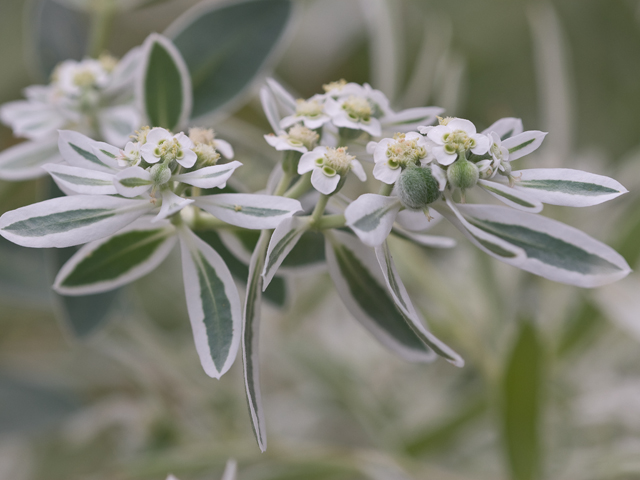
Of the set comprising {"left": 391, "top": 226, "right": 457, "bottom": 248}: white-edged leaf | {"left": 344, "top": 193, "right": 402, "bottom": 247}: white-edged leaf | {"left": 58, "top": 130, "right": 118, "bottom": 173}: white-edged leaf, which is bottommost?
{"left": 391, "top": 226, "right": 457, "bottom": 248}: white-edged leaf

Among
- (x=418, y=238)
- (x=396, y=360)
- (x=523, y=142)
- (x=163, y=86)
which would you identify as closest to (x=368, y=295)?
(x=418, y=238)

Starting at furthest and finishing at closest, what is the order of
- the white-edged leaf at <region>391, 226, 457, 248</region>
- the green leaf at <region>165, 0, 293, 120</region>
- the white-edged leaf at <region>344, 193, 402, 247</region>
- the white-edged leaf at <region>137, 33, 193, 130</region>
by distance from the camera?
1. the green leaf at <region>165, 0, 293, 120</region>
2. the white-edged leaf at <region>137, 33, 193, 130</region>
3. the white-edged leaf at <region>391, 226, 457, 248</region>
4. the white-edged leaf at <region>344, 193, 402, 247</region>

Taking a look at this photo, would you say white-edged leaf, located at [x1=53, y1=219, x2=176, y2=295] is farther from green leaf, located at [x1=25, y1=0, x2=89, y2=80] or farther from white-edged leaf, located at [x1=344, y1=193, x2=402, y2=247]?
green leaf, located at [x1=25, y1=0, x2=89, y2=80]

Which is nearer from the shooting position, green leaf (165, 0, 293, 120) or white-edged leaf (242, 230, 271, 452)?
white-edged leaf (242, 230, 271, 452)

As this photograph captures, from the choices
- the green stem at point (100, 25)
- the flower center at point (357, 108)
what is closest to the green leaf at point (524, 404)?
the flower center at point (357, 108)

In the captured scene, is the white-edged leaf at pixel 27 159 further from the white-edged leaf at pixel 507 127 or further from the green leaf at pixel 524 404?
the green leaf at pixel 524 404

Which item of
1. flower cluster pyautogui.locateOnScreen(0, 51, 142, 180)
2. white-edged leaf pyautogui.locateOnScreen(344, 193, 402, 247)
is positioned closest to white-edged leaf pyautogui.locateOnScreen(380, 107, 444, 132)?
white-edged leaf pyautogui.locateOnScreen(344, 193, 402, 247)
